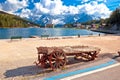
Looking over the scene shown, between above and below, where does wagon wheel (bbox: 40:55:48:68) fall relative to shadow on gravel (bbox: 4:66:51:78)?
above

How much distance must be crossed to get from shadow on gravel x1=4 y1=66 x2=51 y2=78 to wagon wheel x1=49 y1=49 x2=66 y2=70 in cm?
90

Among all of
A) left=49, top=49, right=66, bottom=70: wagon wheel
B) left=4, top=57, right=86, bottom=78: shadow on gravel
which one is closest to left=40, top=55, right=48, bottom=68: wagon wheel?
left=4, top=57, right=86, bottom=78: shadow on gravel

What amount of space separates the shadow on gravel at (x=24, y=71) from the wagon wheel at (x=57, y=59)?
0.90m

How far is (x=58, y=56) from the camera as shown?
13.5 m

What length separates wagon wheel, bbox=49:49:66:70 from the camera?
13.3 m

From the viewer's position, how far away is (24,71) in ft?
44.9

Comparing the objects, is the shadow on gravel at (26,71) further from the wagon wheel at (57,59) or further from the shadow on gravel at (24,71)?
the wagon wheel at (57,59)

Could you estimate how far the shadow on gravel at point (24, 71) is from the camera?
42.2ft

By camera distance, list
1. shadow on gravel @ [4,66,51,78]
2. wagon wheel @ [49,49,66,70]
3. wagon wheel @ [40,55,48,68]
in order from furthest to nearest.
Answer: wagon wheel @ [40,55,48,68]
wagon wheel @ [49,49,66,70]
shadow on gravel @ [4,66,51,78]

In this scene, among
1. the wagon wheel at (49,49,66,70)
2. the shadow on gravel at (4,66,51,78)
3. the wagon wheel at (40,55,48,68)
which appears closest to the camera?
the shadow on gravel at (4,66,51,78)

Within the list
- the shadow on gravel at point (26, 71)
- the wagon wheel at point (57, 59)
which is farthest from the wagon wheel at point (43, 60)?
the wagon wheel at point (57, 59)

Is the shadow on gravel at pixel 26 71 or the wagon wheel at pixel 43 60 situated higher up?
the wagon wheel at pixel 43 60

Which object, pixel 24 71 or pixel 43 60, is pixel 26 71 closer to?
pixel 24 71

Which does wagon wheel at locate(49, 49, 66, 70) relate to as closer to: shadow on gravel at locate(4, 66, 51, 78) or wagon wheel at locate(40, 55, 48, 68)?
wagon wheel at locate(40, 55, 48, 68)
